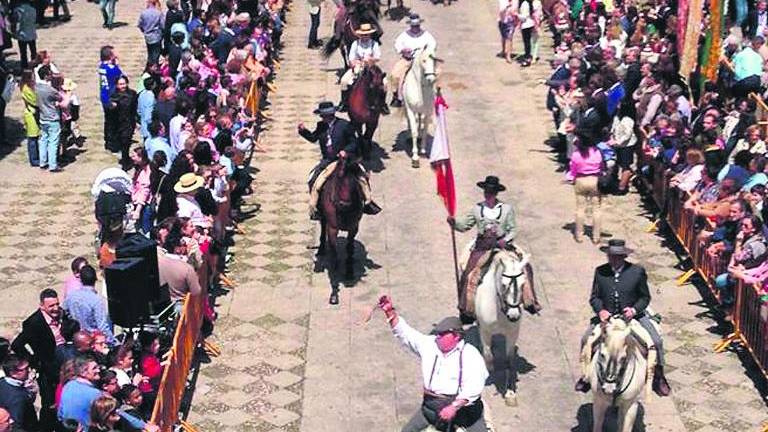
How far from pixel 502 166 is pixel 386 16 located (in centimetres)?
1106

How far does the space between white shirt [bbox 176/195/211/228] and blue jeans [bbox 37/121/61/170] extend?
6.19 metres

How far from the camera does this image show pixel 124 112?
2375cm

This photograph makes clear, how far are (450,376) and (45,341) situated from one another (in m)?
4.18

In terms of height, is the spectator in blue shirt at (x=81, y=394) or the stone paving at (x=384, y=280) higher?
the spectator in blue shirt at (x=81, y=394)

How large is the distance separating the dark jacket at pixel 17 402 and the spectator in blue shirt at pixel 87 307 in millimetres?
2202

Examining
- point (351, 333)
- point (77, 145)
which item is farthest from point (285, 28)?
point (351, 333)

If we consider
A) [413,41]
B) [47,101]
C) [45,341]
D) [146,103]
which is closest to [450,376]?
[45,341]

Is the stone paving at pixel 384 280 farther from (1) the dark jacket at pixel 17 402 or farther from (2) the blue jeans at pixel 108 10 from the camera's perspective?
(2) the blue jeans at pixel 108 10

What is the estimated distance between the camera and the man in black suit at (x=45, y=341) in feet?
47.2

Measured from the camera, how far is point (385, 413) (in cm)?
1609

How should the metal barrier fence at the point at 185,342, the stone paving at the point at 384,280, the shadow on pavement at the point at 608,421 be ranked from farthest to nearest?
the stone paving at the point at 384,280 < the shadow on pavement at the point at 608,421 < the metal barrier fence at the point at 185,342

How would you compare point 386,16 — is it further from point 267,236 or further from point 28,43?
point 267,236

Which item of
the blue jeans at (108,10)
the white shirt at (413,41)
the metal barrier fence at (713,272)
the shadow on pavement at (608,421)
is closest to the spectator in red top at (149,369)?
the shadow on pavement at (608,421)

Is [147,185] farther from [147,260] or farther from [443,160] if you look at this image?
[443,160]
